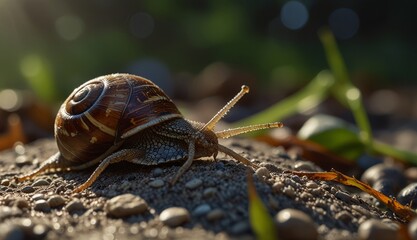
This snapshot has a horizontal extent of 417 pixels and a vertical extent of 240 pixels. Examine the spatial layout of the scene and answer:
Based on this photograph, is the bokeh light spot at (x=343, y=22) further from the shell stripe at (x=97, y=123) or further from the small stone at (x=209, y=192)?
the small stone at (x=209, y=192)

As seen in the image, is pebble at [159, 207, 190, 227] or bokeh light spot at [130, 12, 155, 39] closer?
pebble at [159, 207, 190, 227]

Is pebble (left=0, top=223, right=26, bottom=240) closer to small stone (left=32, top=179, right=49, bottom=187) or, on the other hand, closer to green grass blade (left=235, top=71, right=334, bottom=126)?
small stone (left=32, top=179, right=49, bottom=187)

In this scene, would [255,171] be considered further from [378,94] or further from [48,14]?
[48,14]

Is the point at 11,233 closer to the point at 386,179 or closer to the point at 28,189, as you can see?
the point at 28,189

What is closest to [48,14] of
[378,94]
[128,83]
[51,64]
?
[51,64]

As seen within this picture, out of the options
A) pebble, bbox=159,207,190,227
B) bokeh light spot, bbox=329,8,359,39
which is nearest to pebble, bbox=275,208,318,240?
pebble, bbox=159,207,190,227

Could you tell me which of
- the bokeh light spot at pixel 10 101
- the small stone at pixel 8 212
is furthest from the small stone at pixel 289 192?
the bokeh light spot at pixel 10 101

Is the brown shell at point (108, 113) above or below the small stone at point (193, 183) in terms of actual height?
above
